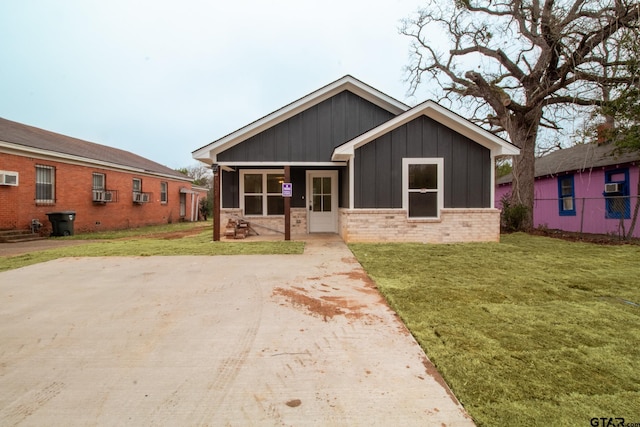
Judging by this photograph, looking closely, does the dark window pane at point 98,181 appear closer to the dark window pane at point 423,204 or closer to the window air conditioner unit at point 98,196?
the window air conditioner unit at point 98,196

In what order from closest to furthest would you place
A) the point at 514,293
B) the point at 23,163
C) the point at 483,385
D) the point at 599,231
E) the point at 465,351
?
1. the point at 483,385
2. the point at 465,351
3. the point at 514,293
4. the point at 23,163
5. the point at 599,231

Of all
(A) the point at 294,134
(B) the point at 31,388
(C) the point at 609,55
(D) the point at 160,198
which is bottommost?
(B) the point at 31,388

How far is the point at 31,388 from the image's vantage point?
7.42 ft

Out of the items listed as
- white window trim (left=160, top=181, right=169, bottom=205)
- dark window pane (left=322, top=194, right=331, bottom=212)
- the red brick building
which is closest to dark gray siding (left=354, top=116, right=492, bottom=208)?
dark window pane (left=322, top=194, right=331, bottom=212)

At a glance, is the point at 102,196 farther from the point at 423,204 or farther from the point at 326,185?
the point at 423,204

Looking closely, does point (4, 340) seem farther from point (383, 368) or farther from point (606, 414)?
point (606, 414)

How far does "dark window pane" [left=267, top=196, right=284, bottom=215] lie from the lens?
11883mm

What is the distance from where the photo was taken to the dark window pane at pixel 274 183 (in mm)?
11869

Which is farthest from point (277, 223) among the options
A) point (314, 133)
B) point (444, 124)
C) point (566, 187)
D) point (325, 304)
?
point (566, 187)

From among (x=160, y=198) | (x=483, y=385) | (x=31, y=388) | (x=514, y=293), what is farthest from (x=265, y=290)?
(x=160, y=198)

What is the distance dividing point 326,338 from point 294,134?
8.51 m

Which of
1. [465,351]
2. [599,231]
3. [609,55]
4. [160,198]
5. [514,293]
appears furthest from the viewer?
[160,198]

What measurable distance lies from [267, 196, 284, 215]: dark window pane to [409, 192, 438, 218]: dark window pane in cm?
482

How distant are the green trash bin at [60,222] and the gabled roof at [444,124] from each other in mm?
11177
